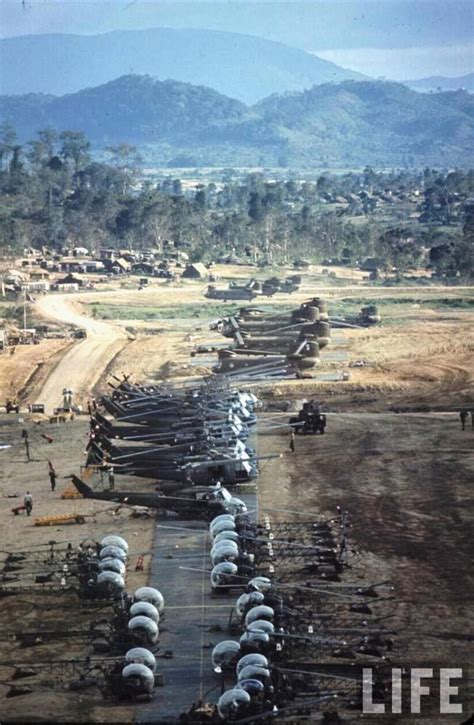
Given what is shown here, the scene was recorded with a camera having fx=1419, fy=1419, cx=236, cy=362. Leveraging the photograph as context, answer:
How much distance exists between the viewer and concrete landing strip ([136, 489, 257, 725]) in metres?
23.2

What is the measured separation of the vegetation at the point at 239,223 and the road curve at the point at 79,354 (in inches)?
972

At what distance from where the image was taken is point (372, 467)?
41.2 metres

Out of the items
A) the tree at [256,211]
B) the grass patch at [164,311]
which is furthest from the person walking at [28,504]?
the tree at [256,211]

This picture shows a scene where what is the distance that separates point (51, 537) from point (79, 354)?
27.8m

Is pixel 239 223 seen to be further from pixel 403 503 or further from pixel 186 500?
pixel 186 500

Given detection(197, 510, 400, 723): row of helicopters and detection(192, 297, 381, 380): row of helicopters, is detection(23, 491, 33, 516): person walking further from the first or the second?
detection(192, 297, 381, 380): row of helicopters

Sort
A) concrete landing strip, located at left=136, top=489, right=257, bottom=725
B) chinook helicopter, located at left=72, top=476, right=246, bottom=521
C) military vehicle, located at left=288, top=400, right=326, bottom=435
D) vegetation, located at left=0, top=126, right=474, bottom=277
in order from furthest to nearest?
vegetation, located at left=0, top=126, right=474, bottom=277, military vehicle, located at left=288, top=400, right=326, bottom=435, chinook helicopter, located at left=72, top=476, right=246, bottom=521, concrete landing strip, located at left=136, top=489, right=257, bottom=725

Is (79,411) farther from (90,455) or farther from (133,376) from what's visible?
(90,455)

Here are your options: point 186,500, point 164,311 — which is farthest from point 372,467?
point 164,311

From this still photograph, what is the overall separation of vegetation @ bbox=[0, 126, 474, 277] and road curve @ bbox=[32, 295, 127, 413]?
2470 centimetres

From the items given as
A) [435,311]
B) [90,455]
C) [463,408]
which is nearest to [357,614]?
[90,455]

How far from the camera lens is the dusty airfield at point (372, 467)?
2723 centimetres

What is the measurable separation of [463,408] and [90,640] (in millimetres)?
27012

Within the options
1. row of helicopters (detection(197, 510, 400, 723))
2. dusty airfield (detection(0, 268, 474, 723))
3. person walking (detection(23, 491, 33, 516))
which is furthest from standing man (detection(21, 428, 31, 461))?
row of helicopters (detection(197, 510, 400, 723))
